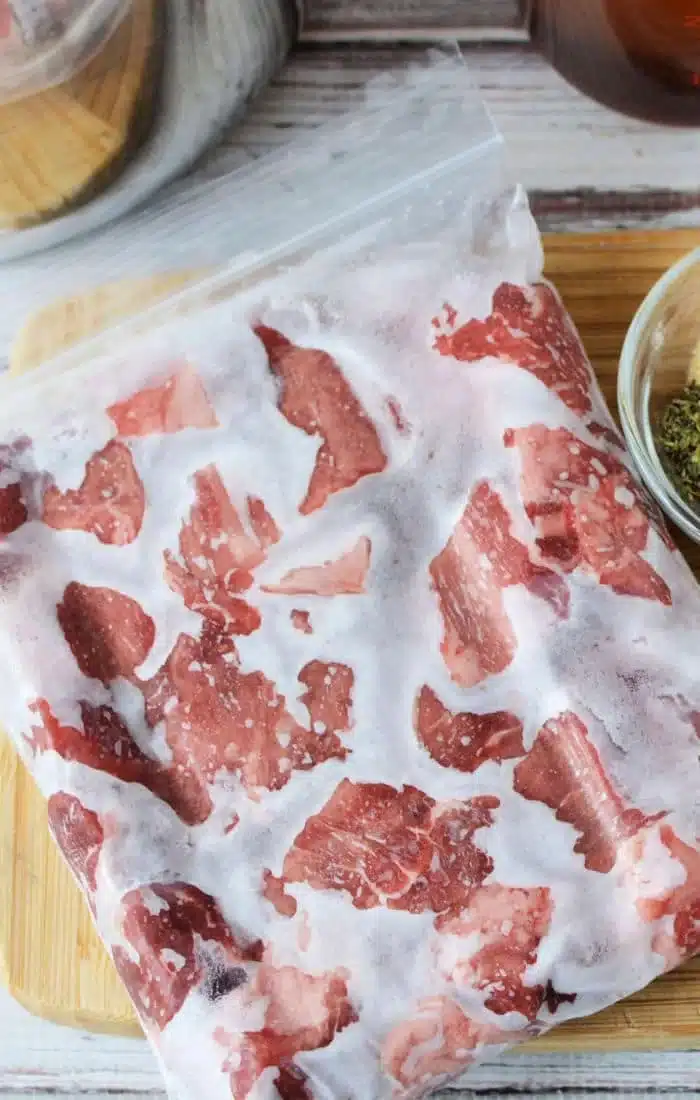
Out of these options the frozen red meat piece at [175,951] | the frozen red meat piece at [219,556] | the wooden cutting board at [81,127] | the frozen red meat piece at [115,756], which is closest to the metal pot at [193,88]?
the wooden cutting board at [81,127]

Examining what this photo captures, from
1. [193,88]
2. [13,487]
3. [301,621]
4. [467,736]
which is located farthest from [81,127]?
[467,736]

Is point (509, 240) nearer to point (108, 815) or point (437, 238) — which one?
point (437, 238)

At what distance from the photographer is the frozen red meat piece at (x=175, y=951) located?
2.08 feet

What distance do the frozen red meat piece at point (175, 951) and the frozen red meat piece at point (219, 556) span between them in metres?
0.16

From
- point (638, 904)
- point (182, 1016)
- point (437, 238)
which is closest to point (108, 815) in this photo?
point (182, 1016)

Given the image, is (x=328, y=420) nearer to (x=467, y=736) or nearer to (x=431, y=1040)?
(x=467, y=736)

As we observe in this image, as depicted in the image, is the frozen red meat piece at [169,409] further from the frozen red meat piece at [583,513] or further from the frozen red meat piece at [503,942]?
the frozen red meat piece at [503,942]

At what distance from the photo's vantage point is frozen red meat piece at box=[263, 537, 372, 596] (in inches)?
27.2

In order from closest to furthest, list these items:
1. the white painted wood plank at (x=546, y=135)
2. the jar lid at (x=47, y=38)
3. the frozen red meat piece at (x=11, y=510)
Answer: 1. the jar lid at (x=47, y=38)
2. the frozen red meat piece at (x=11, y=510)
3. the white painted wood plank at (x=546, y=135)

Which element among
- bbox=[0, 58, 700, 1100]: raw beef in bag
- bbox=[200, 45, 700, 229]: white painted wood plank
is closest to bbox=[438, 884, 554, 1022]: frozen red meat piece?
bbox=[0, 58, 700, 1100]: raw beef in bag

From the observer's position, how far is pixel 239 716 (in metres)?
0.68

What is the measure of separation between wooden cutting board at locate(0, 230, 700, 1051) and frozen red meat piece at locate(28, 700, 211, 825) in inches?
3.7

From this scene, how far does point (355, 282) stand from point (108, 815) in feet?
1.18

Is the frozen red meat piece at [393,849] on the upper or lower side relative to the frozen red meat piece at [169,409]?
lower
